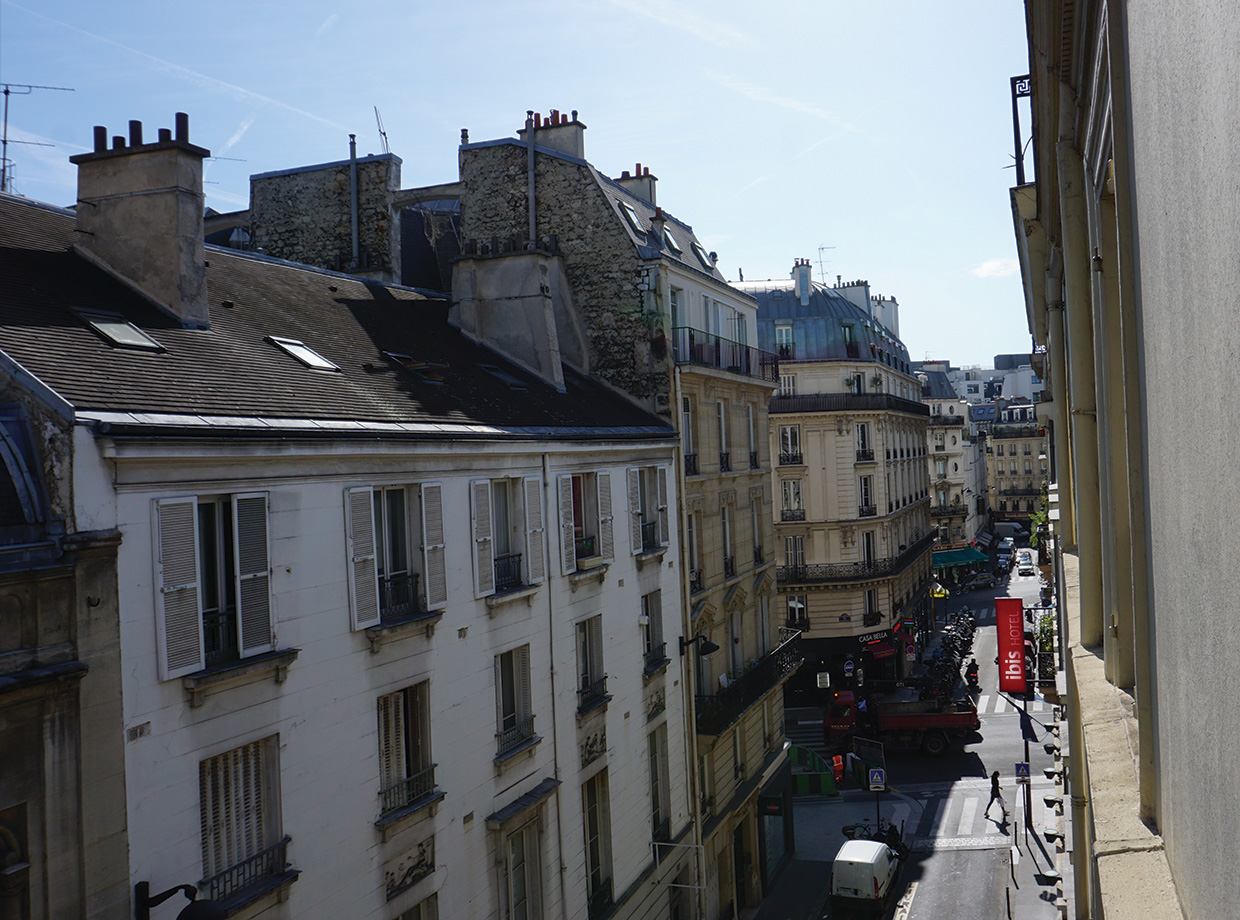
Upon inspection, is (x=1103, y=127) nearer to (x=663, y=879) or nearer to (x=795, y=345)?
(x=663, y=879)

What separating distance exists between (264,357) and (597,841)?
10.9 meters

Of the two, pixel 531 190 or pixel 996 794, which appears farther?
pixel 996 794

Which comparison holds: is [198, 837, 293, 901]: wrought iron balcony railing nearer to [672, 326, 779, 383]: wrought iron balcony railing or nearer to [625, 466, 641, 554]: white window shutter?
[625, 466, 641, 554]: white window shutter

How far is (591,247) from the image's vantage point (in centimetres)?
2523

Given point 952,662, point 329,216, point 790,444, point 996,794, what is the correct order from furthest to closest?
1. point 790,444
2. point 952,662
3. point 996,794
4. point 329,216

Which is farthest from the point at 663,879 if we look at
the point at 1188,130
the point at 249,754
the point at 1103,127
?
the point at 1188,130

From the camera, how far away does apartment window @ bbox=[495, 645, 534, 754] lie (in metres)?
16.5

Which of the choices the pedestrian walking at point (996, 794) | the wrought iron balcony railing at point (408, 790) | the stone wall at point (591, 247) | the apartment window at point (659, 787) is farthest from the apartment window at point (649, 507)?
the pedestrian walking at point (996, 794)

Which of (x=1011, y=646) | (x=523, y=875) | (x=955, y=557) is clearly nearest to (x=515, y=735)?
(x=523, y=875)

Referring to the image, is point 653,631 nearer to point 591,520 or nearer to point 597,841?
point 591,520

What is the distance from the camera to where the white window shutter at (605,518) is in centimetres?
2012

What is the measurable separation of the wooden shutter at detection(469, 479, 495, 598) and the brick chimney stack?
183 inches

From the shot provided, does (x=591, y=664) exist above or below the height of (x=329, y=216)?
below

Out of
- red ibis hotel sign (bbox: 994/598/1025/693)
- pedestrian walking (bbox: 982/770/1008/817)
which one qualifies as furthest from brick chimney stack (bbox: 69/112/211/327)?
pedestrian walking (bbox: 982/770/1008/817)
